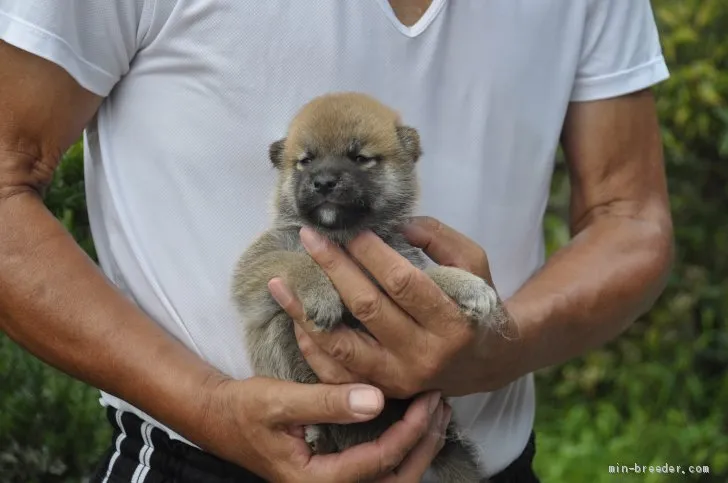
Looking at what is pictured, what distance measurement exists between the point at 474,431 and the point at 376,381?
1.37 feet

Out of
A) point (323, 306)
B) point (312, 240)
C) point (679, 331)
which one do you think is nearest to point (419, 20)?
point (312, 240)

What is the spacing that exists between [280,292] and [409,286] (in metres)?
0.25

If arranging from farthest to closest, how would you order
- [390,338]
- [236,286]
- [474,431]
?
[474,431]
[236,286]
[390,338]

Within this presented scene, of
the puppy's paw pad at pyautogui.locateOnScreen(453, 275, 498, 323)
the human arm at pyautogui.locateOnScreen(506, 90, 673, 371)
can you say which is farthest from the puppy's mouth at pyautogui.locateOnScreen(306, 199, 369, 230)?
the human arm at pyautogui.locateOnScreen(506, 90, 673, 371)

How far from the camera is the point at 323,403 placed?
1626 millimetres

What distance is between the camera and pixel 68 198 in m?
2.39

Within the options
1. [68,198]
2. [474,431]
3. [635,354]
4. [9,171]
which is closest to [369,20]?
[9,171]

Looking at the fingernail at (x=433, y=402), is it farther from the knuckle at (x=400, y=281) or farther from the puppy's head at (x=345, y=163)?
the puppy's head at (x=345, y=163)

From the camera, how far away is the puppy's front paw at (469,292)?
170cm

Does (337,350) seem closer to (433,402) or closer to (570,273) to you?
(433,402)

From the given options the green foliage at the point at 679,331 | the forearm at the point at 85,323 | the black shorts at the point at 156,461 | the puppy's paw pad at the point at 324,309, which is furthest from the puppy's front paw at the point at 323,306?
the green foliage at the point at 679,331

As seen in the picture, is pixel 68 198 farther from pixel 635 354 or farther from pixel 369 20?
pixel 635 354

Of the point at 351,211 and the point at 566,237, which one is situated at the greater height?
the point at 351,211

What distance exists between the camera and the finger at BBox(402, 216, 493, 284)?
178cm
